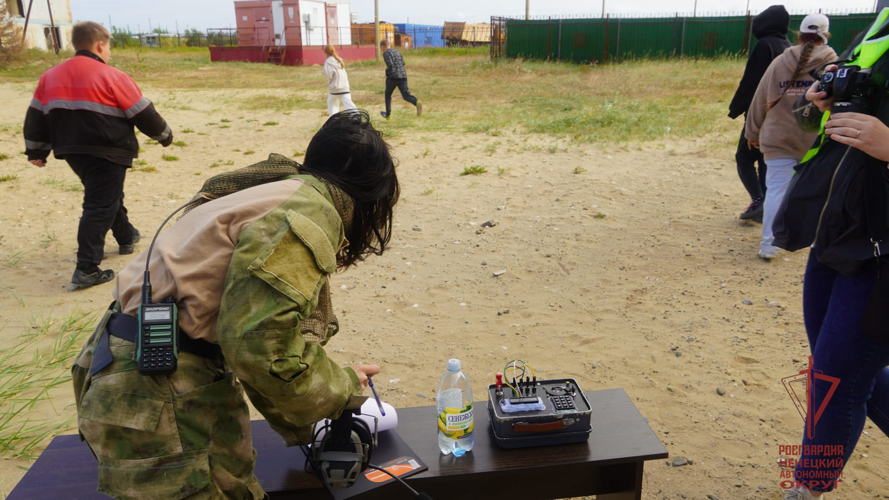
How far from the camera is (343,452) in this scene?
173 cm

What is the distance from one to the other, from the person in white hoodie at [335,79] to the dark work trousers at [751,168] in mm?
6099

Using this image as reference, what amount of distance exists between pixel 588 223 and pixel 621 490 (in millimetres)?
3906

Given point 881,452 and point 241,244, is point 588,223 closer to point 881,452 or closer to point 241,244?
point 881,452

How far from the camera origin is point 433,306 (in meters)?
4.24

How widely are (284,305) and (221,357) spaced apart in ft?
1.14

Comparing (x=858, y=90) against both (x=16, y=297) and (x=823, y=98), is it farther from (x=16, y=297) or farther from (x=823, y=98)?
(x=16, y=297)

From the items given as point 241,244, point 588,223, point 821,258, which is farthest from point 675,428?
point 588,223

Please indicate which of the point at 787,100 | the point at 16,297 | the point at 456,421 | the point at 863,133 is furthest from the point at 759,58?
the point at 16,297

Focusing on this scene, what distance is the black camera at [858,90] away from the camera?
187 cm

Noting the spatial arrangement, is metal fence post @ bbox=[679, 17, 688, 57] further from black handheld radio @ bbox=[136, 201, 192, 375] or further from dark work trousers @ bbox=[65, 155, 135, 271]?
black handheld radio @ bbox=[136, 201, 192, 375]

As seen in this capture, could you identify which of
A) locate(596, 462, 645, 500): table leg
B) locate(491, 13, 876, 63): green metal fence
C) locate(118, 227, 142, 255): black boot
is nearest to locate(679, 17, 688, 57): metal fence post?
locate(491, 13, 876, 63): green metal fence

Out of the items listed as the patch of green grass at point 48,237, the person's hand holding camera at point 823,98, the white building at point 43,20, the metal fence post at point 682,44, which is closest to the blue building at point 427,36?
the white building at point 43,20

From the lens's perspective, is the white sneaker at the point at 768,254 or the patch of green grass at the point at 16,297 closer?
the patch of green grass at the point at 16,297

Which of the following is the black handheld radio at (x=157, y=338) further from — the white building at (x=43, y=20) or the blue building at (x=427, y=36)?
Result: the blue building at (x=427, y=36)
